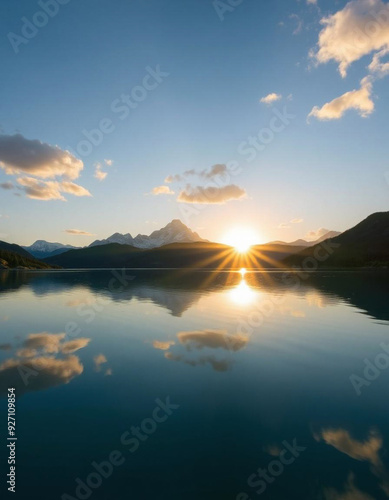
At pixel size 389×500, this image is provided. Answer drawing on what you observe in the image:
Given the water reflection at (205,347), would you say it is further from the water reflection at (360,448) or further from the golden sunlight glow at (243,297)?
the golden sunlight glow at (243,297)

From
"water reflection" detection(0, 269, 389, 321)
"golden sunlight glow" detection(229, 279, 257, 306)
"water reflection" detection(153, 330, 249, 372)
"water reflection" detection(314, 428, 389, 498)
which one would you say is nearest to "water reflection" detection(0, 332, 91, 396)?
"water reflection" detection(153, 330, 249, 372)

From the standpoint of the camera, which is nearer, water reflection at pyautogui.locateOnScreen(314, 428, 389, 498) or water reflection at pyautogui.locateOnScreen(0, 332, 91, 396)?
water reflection at pyautogui.locateOnScreen(314, 428, 389, 498)

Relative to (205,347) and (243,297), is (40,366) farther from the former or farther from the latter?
(243,297)

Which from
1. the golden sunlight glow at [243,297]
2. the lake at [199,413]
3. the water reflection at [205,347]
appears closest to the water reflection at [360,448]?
the lake at [199,413]

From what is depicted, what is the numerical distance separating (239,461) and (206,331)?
17823 millimetres

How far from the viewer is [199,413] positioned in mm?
12406

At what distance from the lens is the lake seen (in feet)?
27.7

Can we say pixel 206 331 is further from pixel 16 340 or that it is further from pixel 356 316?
pixel 356 316

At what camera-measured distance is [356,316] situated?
33625mm

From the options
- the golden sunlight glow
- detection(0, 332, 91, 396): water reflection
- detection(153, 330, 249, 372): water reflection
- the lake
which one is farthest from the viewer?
the golden sunlight glow

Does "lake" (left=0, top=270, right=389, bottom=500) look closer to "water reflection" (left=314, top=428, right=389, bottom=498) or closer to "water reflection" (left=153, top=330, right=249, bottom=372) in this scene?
"water reflection" (left=314, top=428, right=389, bottom=498)

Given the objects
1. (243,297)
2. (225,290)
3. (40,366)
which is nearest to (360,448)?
(40,366)

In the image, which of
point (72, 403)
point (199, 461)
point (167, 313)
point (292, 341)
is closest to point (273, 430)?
point (199, 461)

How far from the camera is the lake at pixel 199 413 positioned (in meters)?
8.43
